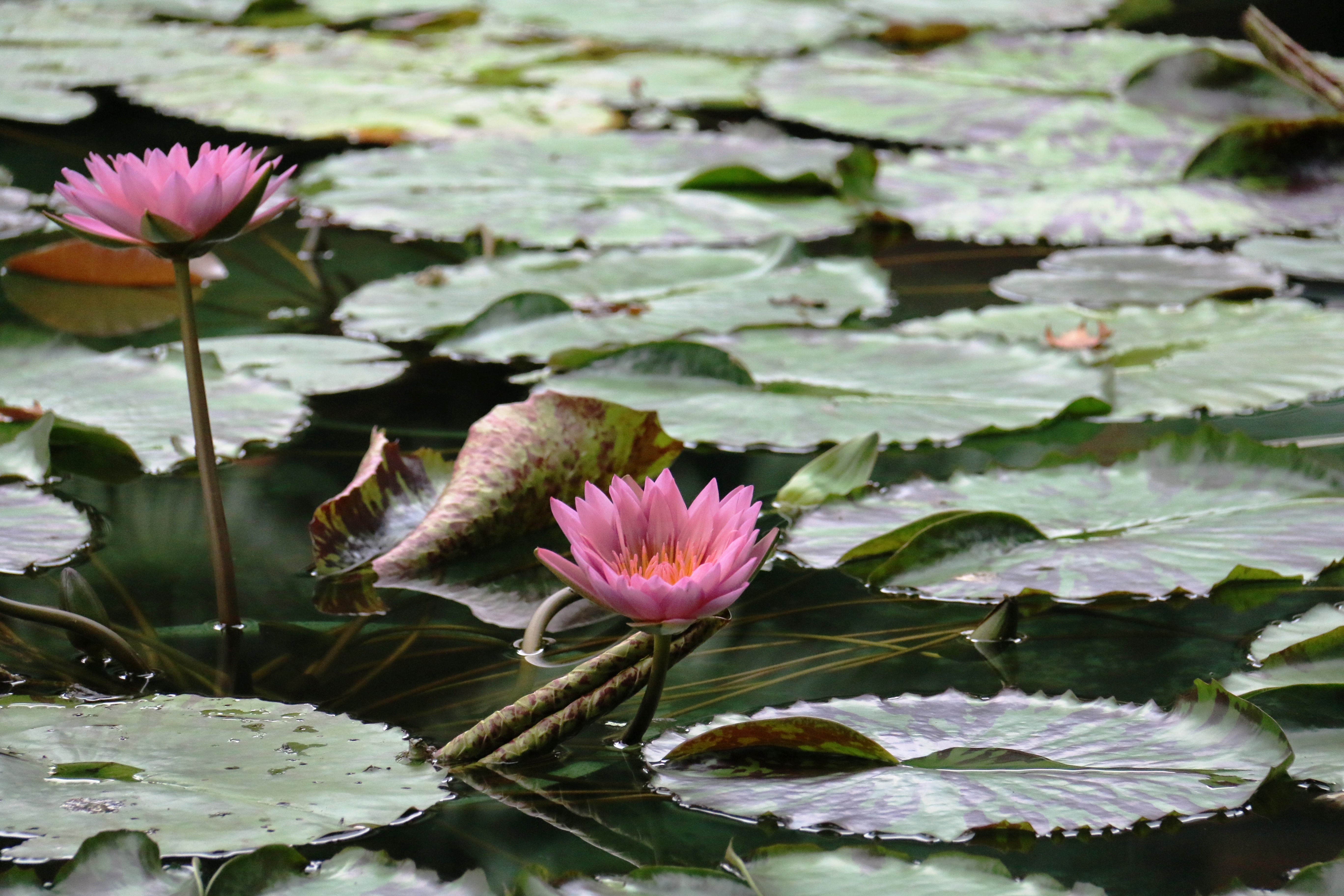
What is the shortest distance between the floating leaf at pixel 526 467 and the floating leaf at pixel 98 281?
3.24 feet

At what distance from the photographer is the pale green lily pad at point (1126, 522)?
1.09 meters

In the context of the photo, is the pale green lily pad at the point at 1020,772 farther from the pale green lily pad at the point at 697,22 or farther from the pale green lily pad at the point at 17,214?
the pale green lily pad at the point at 697,22

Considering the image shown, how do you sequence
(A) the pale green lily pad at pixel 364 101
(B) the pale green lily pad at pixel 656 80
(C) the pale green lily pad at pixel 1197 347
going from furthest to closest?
(B) the pale green lily pad at pixel 656 80
(A) the pale green lily pad at pixel 364 101
(C) the pale green lily pad at pixel 1197 347

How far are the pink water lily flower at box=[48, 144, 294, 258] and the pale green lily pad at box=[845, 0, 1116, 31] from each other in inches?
137

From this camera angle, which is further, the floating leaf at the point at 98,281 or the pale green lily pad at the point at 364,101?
the pale green lily pad at the point at 364,101

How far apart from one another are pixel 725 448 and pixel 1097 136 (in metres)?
1.71

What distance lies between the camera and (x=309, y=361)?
163cm

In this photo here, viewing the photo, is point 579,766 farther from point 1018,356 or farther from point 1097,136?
point 1097,136

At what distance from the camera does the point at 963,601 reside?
1.08m

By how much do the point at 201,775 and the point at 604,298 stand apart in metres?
1.24

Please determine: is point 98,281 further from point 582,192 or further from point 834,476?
point 834,476

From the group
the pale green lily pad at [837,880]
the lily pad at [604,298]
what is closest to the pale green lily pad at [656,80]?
the lily pad at [604,298]

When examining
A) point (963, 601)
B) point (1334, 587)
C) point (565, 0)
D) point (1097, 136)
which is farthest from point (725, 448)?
point (565, 0)

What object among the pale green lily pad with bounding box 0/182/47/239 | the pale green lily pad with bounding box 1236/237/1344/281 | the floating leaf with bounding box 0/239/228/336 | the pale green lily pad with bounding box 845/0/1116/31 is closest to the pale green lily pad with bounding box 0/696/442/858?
the floating leaf with bounding box 0/239/228/336
